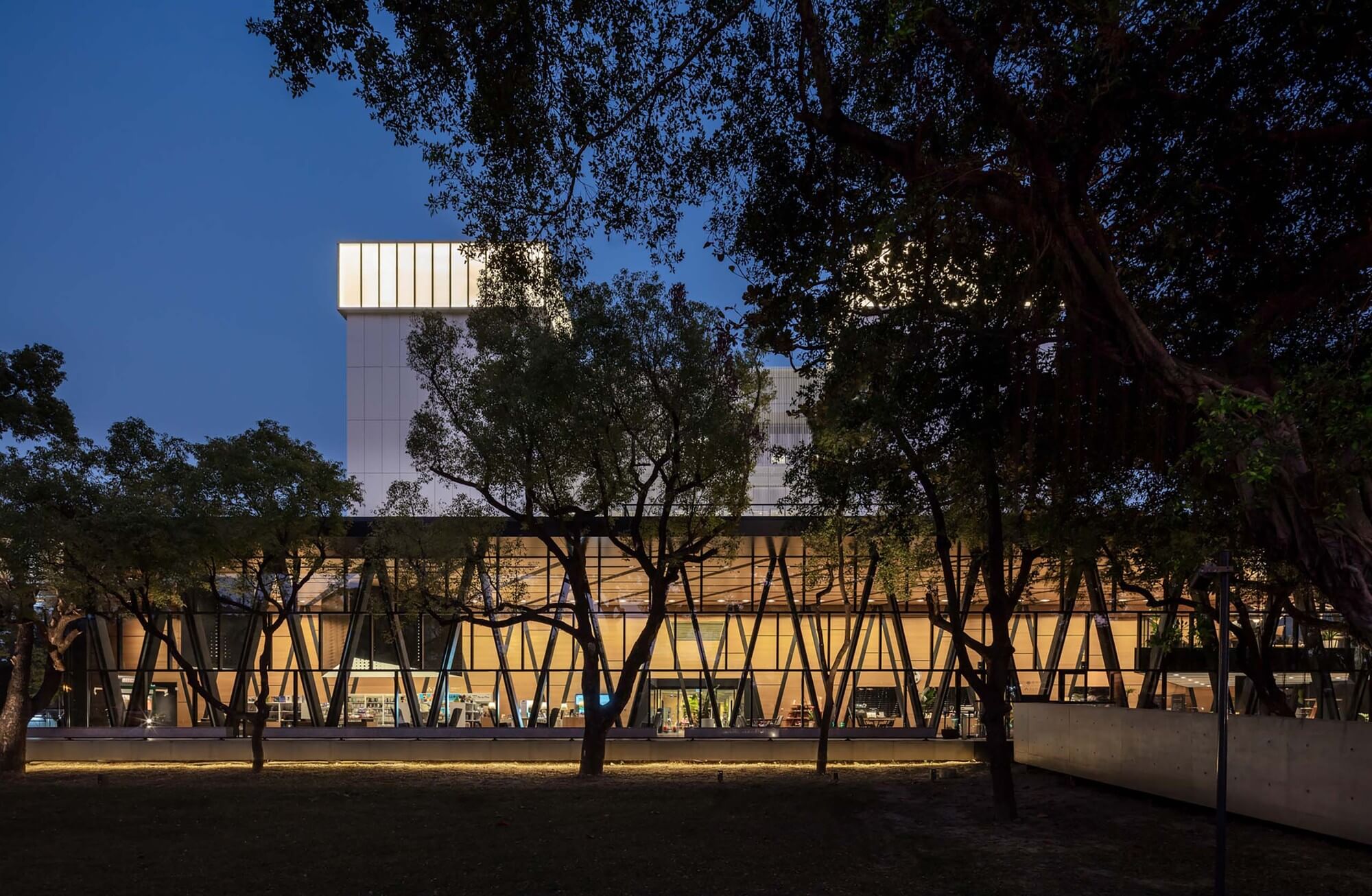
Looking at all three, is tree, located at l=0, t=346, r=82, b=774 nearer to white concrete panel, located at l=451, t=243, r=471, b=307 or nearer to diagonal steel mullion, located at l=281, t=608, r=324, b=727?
diagonal steel mullion, located at l=281, t=608, r=324, b=727

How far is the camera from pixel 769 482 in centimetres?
5762

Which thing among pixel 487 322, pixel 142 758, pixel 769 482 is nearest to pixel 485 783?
pixel 487 322

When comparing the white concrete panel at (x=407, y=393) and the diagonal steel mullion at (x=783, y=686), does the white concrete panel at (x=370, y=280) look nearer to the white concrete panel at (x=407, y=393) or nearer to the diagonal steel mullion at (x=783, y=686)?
the white concrete panel at (x=407, y=393)

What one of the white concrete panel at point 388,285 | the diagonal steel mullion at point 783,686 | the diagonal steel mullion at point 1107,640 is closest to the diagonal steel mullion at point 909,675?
the diagonal steel mullion at point 783,686

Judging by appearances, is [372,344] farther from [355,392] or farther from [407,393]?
[407,393]

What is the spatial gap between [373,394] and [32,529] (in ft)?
123

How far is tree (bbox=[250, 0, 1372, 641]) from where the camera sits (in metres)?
9.43

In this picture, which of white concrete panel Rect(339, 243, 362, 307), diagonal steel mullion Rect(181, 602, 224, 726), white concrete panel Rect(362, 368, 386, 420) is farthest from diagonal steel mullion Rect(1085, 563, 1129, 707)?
white concrete panel Rect(339, 243, 362, 307)

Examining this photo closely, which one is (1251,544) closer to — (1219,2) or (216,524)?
(1219,2)

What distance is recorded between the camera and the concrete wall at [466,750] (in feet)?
102

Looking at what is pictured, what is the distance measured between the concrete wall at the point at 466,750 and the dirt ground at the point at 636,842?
9.37 meters

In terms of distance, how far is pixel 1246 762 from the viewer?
1583 centimetres

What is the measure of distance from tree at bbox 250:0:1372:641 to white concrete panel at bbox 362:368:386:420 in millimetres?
48218

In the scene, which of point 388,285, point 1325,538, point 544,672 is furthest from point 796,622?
point 388,285
